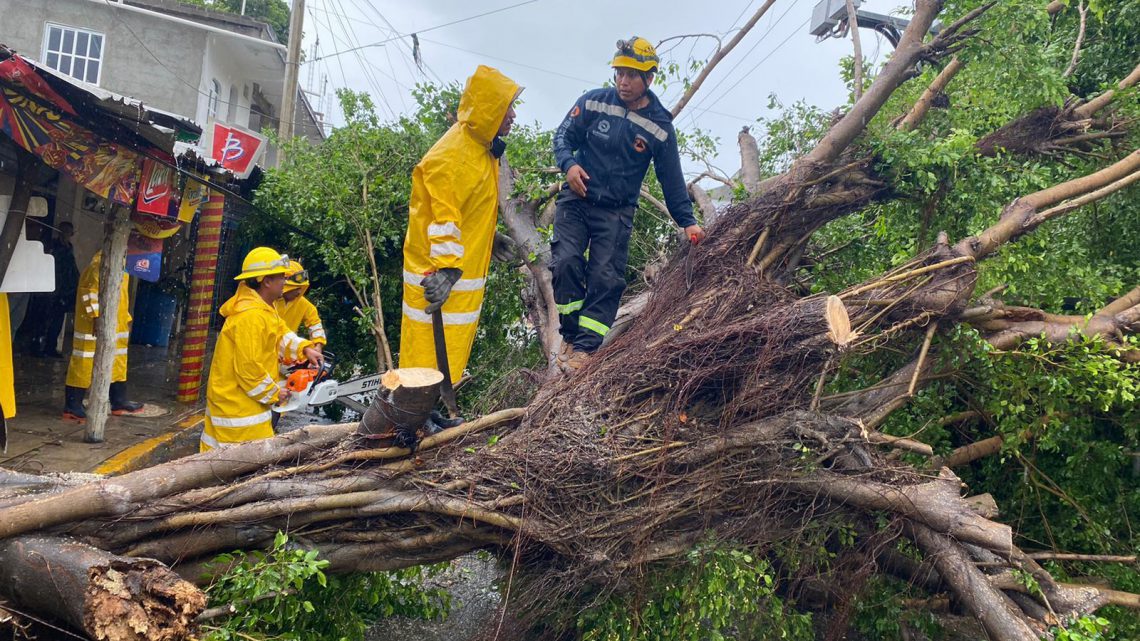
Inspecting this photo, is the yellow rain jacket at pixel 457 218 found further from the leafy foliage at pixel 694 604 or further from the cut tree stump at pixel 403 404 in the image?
the leafy foliage at pixel 694 604

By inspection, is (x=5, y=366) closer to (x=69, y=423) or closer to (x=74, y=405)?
(x=69, y=423)

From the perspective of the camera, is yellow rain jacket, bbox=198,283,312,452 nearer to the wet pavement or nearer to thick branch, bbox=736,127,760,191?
the wet pavement

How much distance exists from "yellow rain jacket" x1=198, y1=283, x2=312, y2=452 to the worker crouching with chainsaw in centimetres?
122

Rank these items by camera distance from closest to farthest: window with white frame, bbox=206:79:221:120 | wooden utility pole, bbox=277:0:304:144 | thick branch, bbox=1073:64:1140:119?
thick branch, bbox=1073:64:1140:119 → wooden utility pole, bbox=277:0:304:144 → window with white frame, bbox=206:79:221:120

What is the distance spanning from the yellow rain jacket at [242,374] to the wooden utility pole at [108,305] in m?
2.15

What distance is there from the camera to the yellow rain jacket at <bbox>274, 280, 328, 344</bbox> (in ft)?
19.2

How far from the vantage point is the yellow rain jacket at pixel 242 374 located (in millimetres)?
4578

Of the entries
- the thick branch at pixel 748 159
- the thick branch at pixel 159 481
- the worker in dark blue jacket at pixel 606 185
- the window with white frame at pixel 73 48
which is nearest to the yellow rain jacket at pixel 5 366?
the thick branch at pixel 159 481

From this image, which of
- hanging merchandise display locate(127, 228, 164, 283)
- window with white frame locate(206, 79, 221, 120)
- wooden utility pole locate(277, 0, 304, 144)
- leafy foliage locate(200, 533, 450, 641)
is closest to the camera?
leafy foliage locate(200, 533, 450, 641)

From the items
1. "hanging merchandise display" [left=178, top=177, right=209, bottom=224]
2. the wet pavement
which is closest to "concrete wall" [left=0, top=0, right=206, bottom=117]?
the wet pavement

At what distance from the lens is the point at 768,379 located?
12.1 ft

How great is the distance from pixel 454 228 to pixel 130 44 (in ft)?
50.5

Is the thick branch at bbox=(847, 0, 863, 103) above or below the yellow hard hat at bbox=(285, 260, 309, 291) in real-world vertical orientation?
above

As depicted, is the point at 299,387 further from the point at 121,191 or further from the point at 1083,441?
the point at 1083,441
